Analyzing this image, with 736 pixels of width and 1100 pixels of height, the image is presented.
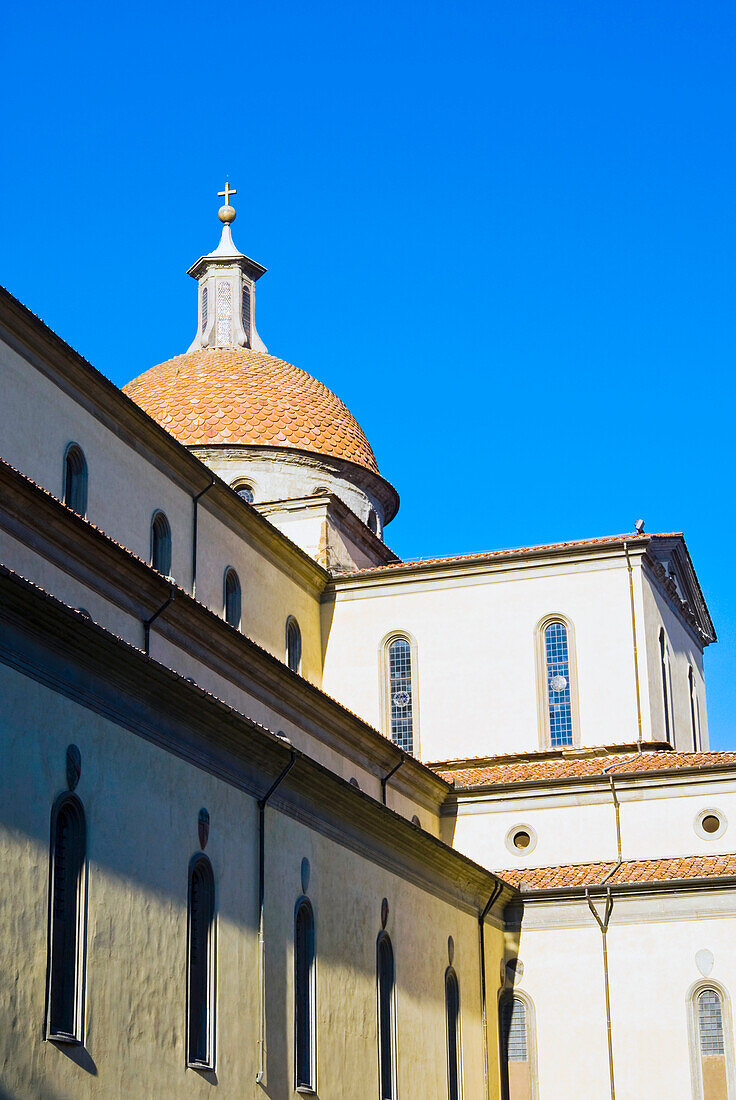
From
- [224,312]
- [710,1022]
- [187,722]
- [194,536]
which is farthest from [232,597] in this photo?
[224,312]

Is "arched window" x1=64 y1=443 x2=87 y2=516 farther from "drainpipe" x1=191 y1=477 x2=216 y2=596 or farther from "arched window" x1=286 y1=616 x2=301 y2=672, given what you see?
"arched window" x1=286 y1=616 x2=301 y2=672

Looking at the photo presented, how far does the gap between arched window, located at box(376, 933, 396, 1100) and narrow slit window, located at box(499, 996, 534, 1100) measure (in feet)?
21.3

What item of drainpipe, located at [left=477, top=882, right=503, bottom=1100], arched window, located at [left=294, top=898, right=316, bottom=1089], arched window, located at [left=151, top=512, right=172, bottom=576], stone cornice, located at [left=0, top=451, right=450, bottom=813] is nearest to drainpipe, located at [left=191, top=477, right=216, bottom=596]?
arched window, located at [left=151, top=512, right=172, bottom=576]

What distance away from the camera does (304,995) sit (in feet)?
72.2

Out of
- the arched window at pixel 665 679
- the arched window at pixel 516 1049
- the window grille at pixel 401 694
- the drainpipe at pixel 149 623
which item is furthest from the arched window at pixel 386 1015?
the arched window at pixel 665 679

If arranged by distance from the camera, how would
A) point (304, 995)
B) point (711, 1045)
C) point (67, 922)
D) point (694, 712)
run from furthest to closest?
point (694, 712) < point (711, 1045) < point (304, 995) < point (67, 922)

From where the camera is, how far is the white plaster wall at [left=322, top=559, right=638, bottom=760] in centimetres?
3572

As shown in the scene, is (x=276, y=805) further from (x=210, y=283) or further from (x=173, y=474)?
(x=210, y=283)

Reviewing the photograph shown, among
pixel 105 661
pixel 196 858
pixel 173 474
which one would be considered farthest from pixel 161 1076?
pixel 173 474

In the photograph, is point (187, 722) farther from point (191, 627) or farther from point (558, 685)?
point (558, 685)

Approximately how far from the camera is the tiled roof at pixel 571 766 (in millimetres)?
33438

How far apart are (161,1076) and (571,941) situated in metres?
15.4

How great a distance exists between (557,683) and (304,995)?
15155mm

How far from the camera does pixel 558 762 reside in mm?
34969
